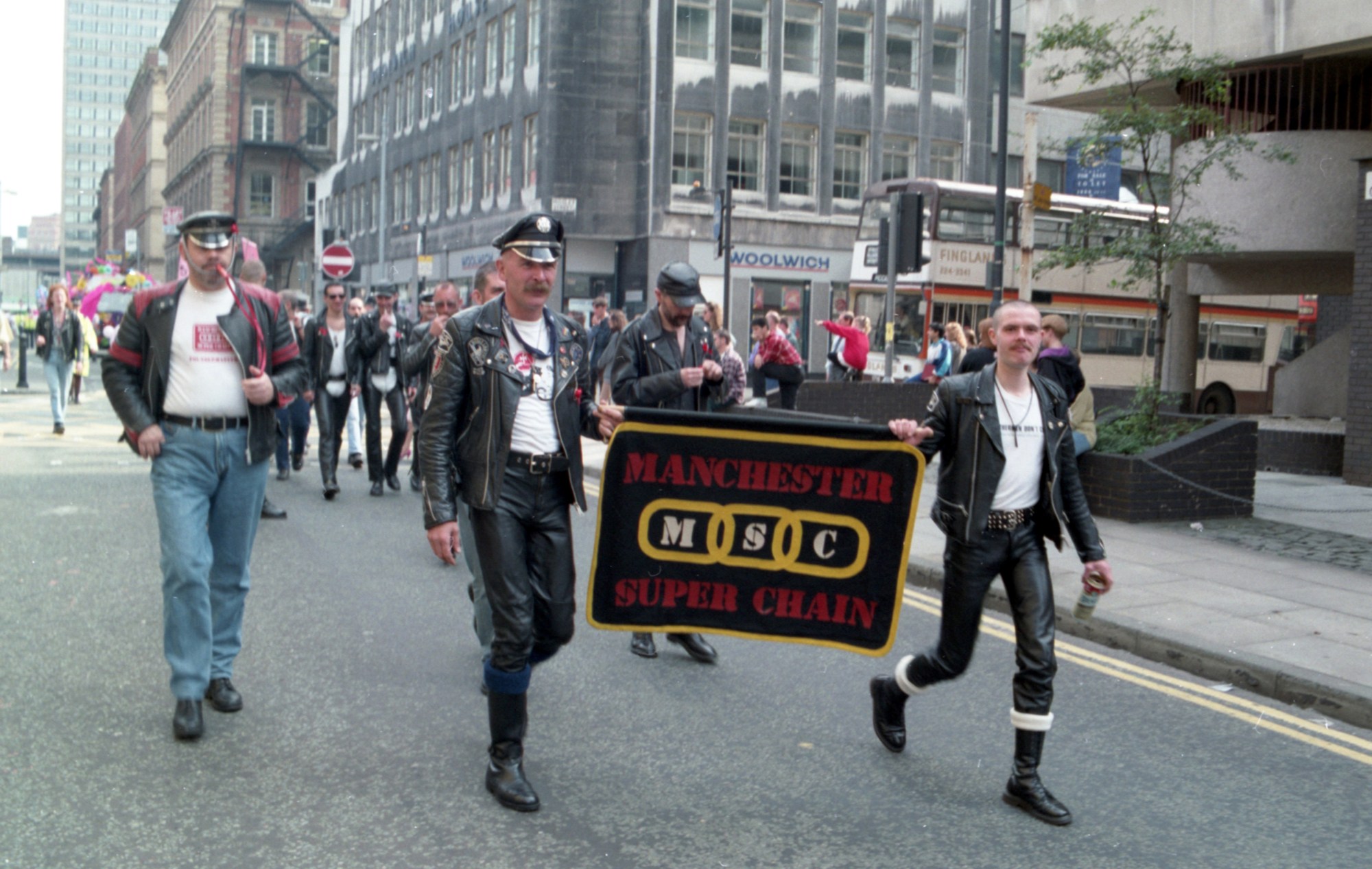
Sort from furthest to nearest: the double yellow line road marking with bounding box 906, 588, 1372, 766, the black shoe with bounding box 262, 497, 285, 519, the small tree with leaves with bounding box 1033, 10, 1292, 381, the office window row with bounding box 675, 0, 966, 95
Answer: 1. the office window row with bounding box 675, 0, 966, 95
2. the small tree with leaves with bounding box 1033, 10, 1292, 381
3. the black shoe with bounding box 262, 497, 285, 519
4. the double yellow line road marking with bounding box 906, 588, 1372, 766

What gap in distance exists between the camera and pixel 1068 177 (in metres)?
39.9

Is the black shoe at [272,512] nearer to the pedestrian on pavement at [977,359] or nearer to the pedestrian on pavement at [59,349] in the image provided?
the pedestrian on pavement at [977,359]

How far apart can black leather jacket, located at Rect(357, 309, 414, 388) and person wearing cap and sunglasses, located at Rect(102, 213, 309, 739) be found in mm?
6442

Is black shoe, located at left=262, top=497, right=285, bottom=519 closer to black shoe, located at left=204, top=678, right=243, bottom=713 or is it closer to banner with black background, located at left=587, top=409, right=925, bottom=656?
black shoe, located at left=204, top=678, right=243, bottom=713

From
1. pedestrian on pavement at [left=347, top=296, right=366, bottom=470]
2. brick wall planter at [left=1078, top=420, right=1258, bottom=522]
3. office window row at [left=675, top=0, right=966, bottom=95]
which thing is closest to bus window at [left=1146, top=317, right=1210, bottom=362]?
brick wall planter at [left=1078, top=420, right=1258, bottom=522]

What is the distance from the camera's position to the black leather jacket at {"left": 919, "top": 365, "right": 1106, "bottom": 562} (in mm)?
4613

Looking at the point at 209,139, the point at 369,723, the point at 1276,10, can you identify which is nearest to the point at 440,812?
the point at 369,723

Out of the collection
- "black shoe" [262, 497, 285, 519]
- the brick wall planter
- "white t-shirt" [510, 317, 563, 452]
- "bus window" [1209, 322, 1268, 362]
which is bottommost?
"black shoe" [262, 497, 285, 519]

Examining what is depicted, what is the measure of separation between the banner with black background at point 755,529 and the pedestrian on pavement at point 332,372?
290 inches

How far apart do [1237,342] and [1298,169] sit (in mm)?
13196

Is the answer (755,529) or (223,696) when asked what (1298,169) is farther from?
(223,696)

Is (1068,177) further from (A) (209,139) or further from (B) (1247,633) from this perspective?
(A) (209,139)

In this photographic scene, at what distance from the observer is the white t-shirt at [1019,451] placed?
4.64 meters

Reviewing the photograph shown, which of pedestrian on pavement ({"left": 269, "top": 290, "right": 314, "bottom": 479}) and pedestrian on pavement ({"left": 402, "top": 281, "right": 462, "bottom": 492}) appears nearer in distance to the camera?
pedestrian on pavement ({"left": 402, "top": 281, "right": 462, "bottom": 492})
